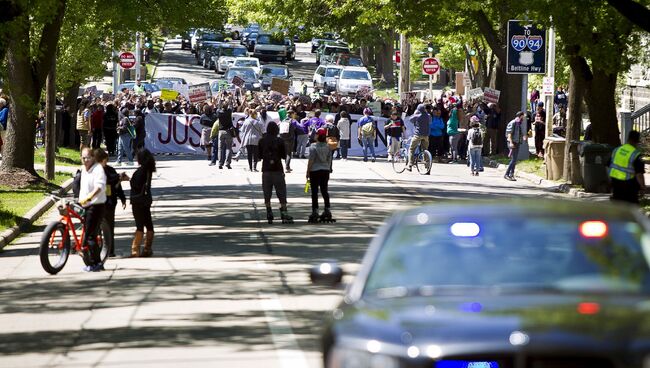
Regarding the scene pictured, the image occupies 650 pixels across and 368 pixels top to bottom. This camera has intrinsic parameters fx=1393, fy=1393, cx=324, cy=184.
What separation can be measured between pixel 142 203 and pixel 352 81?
168 feet

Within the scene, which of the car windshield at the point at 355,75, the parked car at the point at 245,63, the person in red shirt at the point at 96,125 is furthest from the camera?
the parked car at the point at 245,63

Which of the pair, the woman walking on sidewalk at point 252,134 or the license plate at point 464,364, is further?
the woman walking on sidewalk at point 252,134

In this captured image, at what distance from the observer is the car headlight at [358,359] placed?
20.6ft

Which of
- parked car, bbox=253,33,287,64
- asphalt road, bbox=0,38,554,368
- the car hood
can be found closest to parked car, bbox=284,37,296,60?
parked car, bbox=253,33,287,64

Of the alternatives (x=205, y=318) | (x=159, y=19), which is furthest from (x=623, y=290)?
(x=159, y=19)

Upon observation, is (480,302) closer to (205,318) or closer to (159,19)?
(205,318)

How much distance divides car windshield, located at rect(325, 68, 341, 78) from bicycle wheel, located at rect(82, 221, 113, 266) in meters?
55.2

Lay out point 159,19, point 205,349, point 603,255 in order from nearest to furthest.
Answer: point 603,255, point 205,349, point 159,19

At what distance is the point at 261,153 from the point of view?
24.6m

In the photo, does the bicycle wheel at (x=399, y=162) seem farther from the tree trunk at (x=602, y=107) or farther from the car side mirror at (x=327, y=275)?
the car side mirror at (x=327, y=275)

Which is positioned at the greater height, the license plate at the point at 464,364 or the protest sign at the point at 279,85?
the protest sign at the point at 279,85

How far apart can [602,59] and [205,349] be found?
20.2 meters

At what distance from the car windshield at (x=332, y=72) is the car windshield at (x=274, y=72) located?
9.65 ft

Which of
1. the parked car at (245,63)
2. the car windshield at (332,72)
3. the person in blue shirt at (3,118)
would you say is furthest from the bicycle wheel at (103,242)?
the parked car at (245,63)
